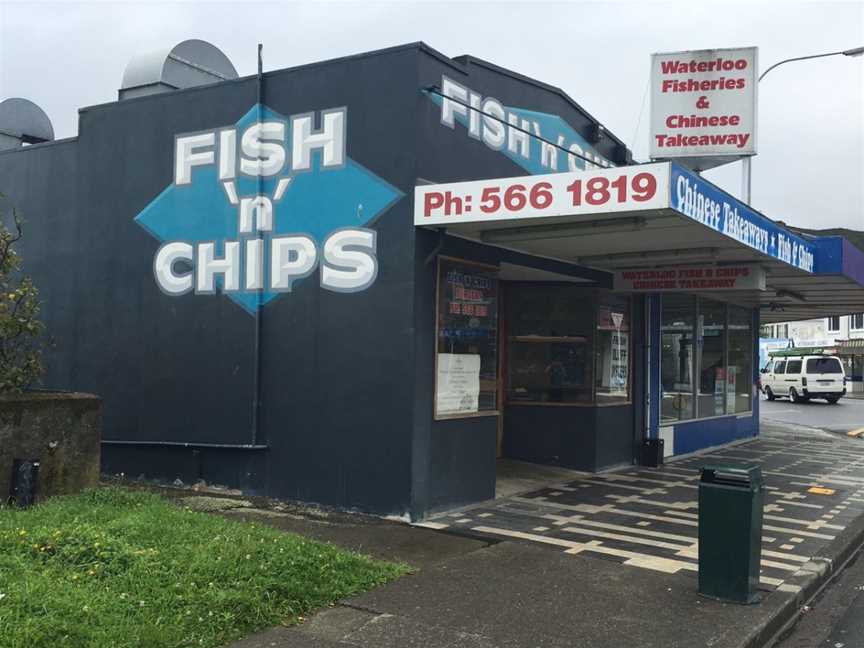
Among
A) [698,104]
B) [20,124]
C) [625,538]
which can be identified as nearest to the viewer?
[625,538]

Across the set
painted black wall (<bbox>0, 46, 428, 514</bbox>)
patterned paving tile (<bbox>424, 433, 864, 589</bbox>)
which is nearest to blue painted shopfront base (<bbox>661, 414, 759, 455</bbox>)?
patterned paving tile (<bbox>424, 433, 864, 589</bbox>)

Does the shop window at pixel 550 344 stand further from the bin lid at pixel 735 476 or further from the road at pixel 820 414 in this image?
the road at pixel 820 414

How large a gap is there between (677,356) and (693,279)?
315 cm

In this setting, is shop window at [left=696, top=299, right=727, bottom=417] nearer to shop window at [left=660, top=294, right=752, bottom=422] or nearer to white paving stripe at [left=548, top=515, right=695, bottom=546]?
shop window at [left=660, top=294, right=752, bottom=422]

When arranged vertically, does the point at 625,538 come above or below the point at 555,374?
below

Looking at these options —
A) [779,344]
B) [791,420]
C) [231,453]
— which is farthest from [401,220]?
[779,344]

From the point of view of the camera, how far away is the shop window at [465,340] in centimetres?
844

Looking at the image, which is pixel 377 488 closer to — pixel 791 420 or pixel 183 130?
pixel 183 130

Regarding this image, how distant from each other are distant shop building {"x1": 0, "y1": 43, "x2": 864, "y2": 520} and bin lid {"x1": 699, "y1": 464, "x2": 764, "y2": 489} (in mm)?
2268

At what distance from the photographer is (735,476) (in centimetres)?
577

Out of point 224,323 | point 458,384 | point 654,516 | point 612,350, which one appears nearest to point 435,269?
point 458,384

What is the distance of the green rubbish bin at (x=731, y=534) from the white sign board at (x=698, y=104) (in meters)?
8.85

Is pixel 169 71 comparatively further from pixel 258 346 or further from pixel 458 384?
pixel 458 384

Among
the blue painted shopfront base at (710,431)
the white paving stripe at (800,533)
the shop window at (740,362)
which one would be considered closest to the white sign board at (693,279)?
the blue painted shopfront base at (710,431)
